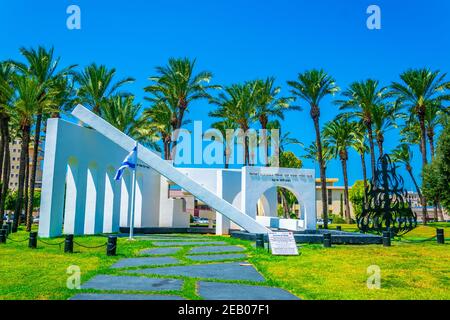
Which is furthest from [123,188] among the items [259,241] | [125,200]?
[259,241]

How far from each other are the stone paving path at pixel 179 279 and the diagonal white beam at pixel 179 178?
6.12m

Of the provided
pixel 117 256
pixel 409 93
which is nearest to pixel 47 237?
pixel 117 256

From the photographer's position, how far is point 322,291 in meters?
8.55

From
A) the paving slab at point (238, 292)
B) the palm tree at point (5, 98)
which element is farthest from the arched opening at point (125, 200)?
the paving slab at point (238, 292)

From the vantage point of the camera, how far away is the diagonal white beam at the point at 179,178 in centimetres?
2125

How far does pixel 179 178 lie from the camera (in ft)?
71.7

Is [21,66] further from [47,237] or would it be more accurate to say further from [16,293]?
[16,293]

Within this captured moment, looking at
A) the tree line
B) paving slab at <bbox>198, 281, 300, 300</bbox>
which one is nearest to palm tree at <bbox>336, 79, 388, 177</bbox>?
the tree line

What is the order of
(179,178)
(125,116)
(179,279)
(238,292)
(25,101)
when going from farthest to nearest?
(125,116) → (25,101) → (179,178) → (179,279) → (238,292)

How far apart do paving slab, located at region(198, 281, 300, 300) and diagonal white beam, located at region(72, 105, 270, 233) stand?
1183cm

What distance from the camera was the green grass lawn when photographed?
27.6ft

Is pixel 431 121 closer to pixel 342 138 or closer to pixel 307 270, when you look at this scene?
pixel 342 138

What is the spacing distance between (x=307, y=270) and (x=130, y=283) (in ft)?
16.5

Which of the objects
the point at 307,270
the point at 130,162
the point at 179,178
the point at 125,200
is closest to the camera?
the point at 307,270
